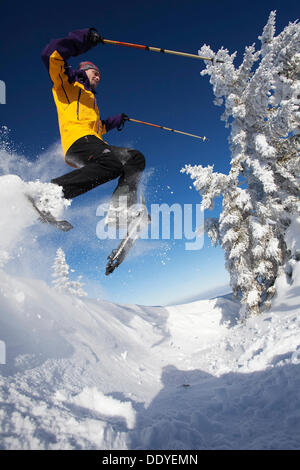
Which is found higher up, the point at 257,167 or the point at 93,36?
the point at 257,167

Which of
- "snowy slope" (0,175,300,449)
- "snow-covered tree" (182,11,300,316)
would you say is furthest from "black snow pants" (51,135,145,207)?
"snow-covered tree" (182,11,300,316)

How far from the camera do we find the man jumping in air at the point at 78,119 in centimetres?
374

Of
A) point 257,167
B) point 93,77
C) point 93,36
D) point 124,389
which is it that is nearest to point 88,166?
point 93,77

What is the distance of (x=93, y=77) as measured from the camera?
15.0 feet

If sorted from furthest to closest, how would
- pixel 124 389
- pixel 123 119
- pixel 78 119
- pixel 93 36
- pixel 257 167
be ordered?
1. pixel 257 167
2. pixel 123 119
3. pixel 78 119
4. pixel 93 36
5. pixel 124 389

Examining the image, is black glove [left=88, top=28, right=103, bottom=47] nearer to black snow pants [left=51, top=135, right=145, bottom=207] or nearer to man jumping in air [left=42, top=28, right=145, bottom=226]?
man jumping in air [left=42, top=28, right=145, bottom=226]

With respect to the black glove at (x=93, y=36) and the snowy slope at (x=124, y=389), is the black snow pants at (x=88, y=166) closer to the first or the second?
the snowy slope at (x=124, y=389)

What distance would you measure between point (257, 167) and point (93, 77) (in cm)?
832

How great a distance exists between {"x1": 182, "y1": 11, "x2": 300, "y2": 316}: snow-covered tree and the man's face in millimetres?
7445

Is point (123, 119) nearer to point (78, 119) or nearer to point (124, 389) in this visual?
point (78, 119)

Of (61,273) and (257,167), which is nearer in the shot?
(257,167)

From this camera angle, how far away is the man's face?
4.56 metres

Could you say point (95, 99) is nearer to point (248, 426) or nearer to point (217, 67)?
point (248, 426)

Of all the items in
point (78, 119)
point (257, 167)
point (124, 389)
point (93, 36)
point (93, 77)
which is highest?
point (257, 167)
